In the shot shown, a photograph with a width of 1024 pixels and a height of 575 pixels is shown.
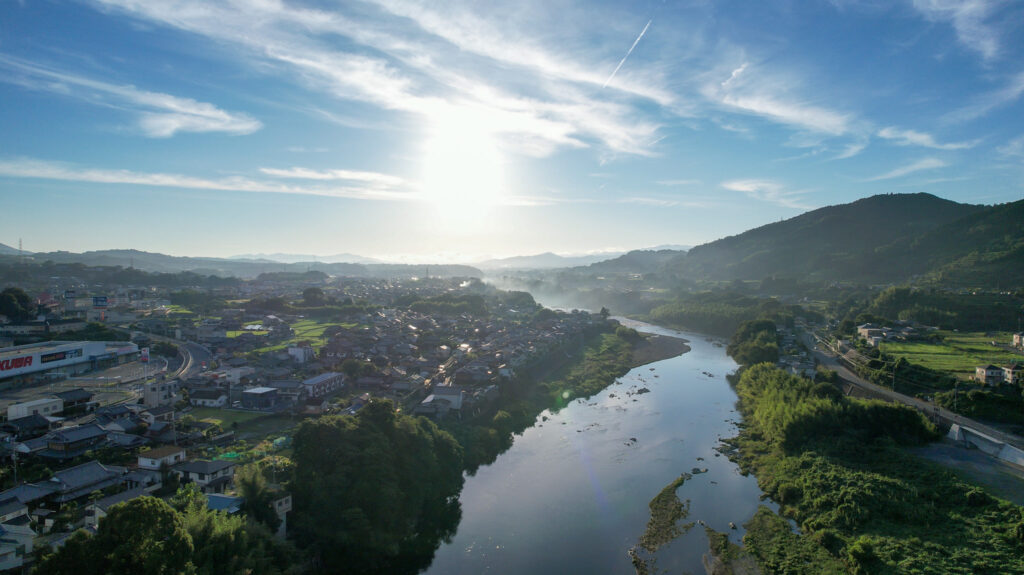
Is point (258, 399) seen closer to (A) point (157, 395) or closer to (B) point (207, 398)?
(B) point (207, 398)

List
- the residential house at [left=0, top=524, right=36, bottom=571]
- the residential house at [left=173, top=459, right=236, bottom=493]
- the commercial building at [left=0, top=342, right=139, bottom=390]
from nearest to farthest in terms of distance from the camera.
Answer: the residential house at [left=0, top=524, right=36, bottom=571]
the residential house at [left=173, top=459, right=236, bottom=493]
the commercial building at [left=0, top=342, right=139, bottom=390]

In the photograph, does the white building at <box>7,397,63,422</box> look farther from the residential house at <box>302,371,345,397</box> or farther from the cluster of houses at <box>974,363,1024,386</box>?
the cluster of houses at <box>974,363,1024,386</box>

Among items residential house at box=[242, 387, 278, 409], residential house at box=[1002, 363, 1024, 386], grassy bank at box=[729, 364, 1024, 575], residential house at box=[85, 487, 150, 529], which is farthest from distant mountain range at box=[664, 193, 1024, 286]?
residential house at box=[85, 487, 150, 529]

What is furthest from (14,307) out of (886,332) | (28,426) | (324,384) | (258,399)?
(886,332)

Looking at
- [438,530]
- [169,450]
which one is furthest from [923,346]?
[169,450]

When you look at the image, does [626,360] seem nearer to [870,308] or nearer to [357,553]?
[870,308]
